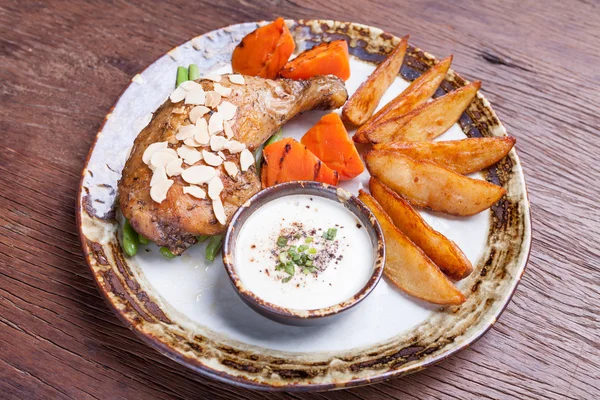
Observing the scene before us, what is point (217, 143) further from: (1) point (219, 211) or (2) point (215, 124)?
(1) point (219, 211)

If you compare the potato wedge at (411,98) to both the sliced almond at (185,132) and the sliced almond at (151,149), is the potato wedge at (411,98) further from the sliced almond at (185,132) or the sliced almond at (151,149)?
the sliced almond at (151,149)

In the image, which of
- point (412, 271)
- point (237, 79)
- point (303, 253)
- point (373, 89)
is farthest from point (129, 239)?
point (373, 89)

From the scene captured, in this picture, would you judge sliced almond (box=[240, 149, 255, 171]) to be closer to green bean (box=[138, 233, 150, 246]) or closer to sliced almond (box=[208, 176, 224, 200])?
sliced almond (box=[208, 176, 224, 200])

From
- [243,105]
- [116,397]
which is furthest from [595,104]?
[116,397]

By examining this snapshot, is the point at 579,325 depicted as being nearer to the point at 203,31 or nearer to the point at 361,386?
the point at 361,386

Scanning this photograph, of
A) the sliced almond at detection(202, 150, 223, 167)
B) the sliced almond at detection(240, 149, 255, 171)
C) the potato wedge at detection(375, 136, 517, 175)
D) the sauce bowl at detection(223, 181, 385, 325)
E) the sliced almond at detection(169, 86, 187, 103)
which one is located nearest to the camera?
the sauce bowl at detection(223, 181, 385, 325)

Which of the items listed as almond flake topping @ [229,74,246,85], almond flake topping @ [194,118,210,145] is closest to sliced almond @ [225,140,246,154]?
almond flake topping @ [194,118,210,145]

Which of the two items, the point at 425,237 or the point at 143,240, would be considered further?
the point at 143,240
